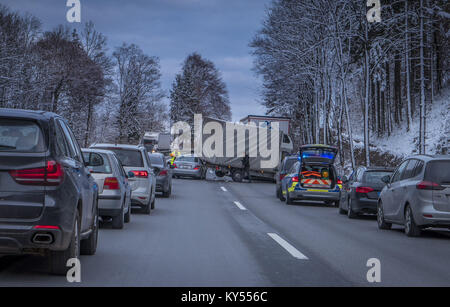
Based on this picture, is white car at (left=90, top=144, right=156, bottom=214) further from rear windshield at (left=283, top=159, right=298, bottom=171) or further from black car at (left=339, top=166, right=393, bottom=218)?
rear windshield at (left=283, top=159, right=298, bottom=171)

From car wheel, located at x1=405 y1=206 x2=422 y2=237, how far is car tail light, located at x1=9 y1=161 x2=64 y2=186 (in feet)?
28.0

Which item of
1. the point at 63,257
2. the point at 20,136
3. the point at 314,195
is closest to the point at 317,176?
the point at 314,195

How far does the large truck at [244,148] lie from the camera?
41.4 metres

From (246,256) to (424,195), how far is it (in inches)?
200

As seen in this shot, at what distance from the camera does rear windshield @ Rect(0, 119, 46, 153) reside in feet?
22.5

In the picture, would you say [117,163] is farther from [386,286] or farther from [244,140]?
[244,140]

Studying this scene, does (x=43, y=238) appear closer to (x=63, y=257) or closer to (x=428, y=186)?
(x=63, y=257)

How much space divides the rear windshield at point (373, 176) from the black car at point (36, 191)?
11969 millimetres

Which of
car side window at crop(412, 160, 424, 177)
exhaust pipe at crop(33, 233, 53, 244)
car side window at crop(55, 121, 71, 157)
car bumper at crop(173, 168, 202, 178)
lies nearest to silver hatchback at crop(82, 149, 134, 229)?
car side window at crop(55, 121, 71, 157)

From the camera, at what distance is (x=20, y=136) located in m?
6.95

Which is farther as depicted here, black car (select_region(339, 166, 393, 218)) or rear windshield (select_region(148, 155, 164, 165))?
rear windshield (select_region(148, 155, 164, 165))

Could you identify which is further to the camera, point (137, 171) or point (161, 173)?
point (161, 173)

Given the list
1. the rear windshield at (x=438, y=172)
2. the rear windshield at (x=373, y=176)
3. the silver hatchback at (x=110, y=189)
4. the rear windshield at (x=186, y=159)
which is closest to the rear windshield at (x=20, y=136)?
the silver hatchback at (x=110, y=189)

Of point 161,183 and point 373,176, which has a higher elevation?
point 373,176
